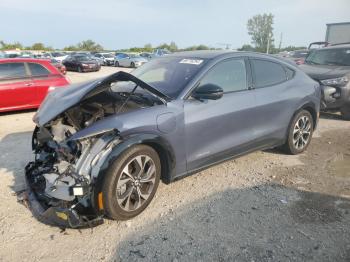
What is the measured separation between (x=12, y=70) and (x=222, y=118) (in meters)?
6.42

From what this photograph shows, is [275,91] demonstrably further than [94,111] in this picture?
Yes

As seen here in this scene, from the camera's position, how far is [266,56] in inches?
196

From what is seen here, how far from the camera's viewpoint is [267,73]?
15.9 ft

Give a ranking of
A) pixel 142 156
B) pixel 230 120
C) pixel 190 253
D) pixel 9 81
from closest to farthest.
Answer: pixel 190 253 < pixel 142 156 < pixel 230 120 < pixel 9 81

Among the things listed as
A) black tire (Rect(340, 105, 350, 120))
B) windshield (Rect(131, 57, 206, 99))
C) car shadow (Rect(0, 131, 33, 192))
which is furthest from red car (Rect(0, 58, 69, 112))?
black tire (Rect(340, 105, 350, 120))

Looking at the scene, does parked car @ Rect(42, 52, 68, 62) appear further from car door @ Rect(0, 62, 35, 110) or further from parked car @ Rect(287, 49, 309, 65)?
car door @ Rect(0, 62, 35, 110)

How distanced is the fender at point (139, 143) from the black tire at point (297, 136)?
2.36 meters

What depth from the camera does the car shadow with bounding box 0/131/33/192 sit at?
4438 millimetres

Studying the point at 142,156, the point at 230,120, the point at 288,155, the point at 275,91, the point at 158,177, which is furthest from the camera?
the point at 288,155

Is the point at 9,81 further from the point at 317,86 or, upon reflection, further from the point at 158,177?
the point at 317,86

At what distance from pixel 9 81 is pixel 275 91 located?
6.45 meters

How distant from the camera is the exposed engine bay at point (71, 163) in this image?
3115 mm

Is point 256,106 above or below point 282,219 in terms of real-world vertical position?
above

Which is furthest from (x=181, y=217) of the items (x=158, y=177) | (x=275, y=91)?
(x=275, y=91)
